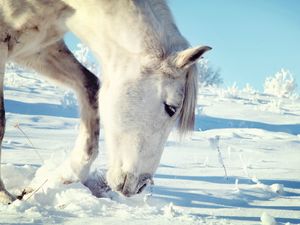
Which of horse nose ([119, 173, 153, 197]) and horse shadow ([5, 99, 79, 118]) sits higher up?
horse nose ([119, 173, 153, 197])

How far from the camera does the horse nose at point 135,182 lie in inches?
117

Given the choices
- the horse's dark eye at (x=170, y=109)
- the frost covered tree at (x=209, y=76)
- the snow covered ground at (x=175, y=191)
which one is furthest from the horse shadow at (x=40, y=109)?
the frost covered tree at (x=209, y=76)

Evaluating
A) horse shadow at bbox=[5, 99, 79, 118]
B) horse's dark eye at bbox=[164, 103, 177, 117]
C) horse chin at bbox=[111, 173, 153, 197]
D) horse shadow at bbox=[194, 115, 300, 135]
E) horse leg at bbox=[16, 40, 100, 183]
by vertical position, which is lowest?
horse shadow at bbox=[5, 99, 79, 118]

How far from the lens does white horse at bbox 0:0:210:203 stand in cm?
296

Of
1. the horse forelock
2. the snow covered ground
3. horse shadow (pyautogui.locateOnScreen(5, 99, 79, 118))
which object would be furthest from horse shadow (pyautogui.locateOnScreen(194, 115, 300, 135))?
the horse forelock

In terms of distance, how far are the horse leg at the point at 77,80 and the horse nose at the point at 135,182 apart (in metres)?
0.75

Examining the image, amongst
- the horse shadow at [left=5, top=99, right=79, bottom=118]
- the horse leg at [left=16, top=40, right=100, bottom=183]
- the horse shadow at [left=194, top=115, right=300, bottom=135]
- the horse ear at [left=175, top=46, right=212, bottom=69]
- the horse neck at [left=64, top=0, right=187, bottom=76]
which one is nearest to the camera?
the horse ear at [left=175, top=46, right=212, bottom=69]

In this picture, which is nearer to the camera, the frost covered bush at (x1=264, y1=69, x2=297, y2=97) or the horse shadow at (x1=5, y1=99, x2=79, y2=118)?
the horse shadow at (x1=5, y1=99, x2=79, y2=118)

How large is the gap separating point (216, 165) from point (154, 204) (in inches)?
102

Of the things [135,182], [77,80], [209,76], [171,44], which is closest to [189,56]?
[171,44]

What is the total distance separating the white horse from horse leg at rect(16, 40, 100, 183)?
0.47ft

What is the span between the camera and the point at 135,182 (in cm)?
298

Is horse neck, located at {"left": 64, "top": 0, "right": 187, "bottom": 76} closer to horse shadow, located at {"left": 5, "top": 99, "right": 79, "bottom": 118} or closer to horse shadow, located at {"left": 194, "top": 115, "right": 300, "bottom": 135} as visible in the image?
horse shadow, located at {"left": 5, "top": 99, "right": 79, "bottom": 118}

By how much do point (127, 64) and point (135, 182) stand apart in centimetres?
78
